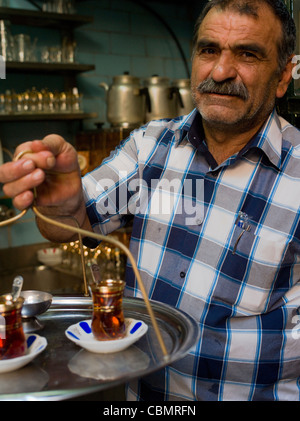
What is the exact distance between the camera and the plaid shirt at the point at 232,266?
1345 mm

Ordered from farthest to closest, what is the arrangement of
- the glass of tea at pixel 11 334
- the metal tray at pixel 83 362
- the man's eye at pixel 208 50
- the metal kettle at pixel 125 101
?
the metal kettle at pixel 125 101
the man's eye at pixel 208 50
the glass of tea at pixel 11 334
the metal tray at pixel 83 362

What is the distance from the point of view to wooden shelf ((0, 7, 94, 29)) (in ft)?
9.48

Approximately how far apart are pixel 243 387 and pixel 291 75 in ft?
3.09

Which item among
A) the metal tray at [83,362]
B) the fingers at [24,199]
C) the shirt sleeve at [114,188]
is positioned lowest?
the metal tray at [83,362]

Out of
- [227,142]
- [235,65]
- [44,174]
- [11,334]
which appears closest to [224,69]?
[235,65]

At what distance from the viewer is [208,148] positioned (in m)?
1.52

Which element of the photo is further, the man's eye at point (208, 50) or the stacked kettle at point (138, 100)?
the stacked kettle at point (138, 100)

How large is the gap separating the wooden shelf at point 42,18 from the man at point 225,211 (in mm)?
1720

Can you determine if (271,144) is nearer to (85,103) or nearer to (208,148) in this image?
(208,148)

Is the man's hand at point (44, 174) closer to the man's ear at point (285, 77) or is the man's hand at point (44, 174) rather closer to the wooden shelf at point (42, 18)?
the man's ear at point (285, 77)

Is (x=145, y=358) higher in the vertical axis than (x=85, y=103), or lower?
lower

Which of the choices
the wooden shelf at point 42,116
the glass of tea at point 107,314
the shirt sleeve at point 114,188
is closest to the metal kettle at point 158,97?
the wooden shelf at point 42,116

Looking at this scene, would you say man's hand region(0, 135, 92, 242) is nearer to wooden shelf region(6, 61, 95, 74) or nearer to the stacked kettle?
wooden shelf region(6, 61, 95, 74)

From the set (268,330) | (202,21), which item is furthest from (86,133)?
(268,330)
